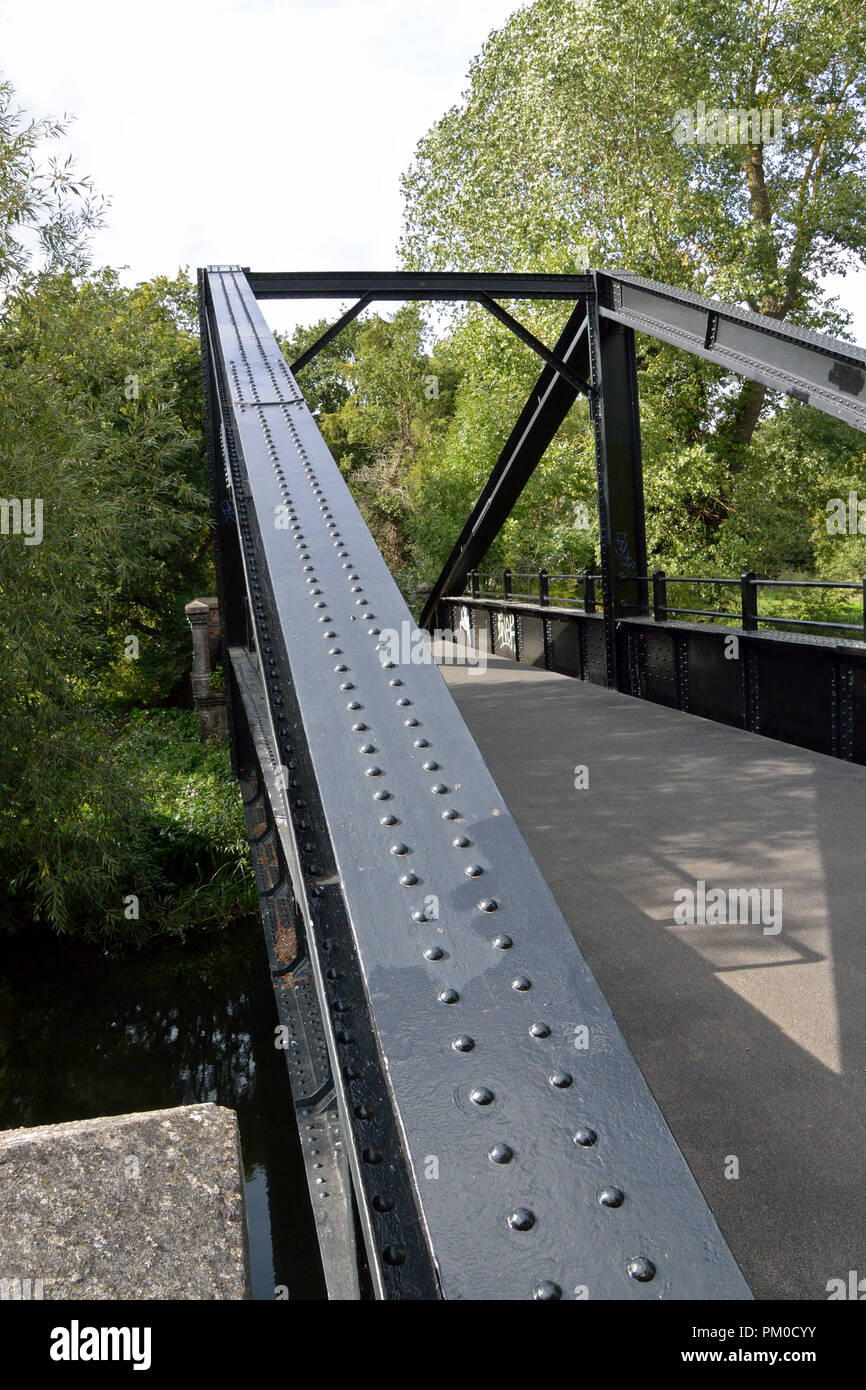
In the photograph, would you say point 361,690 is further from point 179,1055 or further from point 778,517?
point 778,517

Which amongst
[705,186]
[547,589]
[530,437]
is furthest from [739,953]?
[705,186]

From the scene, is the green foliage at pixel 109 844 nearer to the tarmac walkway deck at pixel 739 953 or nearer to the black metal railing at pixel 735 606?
the tarmac walkway deck at pixel 739 953

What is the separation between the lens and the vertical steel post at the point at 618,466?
469 inches

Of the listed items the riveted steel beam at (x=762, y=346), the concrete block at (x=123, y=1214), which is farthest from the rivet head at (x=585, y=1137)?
the riveted steel beam at (x=762, y=346)

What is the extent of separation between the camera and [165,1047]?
8.70 m

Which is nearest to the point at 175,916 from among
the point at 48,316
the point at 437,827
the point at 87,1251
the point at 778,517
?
the point at 48,316

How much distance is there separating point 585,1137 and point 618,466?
1183 centimetres

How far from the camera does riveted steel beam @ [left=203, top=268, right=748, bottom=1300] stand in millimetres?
929

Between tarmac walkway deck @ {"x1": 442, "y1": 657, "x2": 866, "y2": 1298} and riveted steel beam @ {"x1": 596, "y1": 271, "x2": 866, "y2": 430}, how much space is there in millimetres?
2796

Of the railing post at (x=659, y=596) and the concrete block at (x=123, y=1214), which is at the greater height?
the railing post at (x=659, y=596)

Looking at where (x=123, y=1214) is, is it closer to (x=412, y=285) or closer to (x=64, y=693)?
(x=64, y=693)

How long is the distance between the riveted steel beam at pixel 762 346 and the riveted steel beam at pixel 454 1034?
567 cm

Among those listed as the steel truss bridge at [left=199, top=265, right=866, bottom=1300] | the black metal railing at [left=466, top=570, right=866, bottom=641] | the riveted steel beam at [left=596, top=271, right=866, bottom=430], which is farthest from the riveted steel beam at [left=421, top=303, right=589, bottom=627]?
the steel truss bridge at [left=199, top=265, right=866, bottom=1300]

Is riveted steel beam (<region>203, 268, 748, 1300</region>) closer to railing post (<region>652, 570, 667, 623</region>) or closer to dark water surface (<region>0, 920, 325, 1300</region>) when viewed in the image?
dark water surface (<region>0, 920, 325, 1300</region>)
